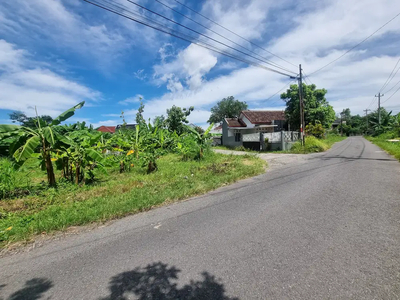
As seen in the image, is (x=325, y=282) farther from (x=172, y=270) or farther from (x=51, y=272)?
(x=51, y=272)

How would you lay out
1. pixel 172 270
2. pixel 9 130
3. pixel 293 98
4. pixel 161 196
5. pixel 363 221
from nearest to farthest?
pixel 172 270
pixel 363 221
pixel 161 196
pixel 9 130
pixel 293 98

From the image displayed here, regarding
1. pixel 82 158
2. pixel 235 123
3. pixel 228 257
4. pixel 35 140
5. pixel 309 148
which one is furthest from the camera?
pixel 235 123

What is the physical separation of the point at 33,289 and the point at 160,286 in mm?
1422

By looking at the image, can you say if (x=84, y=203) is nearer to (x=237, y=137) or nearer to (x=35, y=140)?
(x=35, y=140)

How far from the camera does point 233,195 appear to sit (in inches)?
A: 211

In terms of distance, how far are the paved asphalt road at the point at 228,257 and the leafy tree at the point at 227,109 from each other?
Answer: 41.8 metres

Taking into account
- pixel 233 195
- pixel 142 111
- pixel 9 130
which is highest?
pixel 142 111

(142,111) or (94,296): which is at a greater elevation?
(142,111)

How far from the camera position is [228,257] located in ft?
8.39

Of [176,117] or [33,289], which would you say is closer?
[33,289]

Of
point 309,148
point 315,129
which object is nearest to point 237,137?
point 315,129

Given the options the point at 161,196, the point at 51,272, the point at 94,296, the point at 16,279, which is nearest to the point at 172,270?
the point at 94,296

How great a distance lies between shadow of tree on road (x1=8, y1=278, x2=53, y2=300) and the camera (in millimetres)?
2014

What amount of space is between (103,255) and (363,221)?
4.36 m
